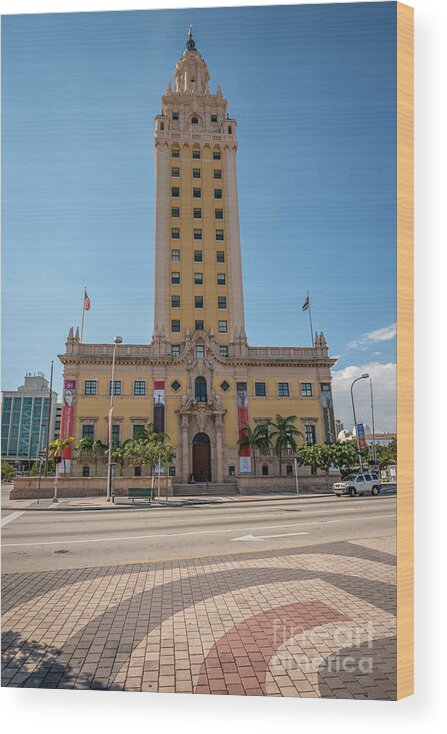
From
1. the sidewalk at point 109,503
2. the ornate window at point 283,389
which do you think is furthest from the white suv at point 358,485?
the ornate window at point 283,389

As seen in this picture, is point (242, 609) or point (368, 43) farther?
point (368, 43)

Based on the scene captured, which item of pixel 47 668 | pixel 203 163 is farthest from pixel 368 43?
pixel 203 163

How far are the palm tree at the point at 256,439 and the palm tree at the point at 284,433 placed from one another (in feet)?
0.72

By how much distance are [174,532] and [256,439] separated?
11.9 ft

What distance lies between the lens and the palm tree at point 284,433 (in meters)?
11.4

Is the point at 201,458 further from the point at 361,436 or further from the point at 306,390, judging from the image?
the point at 361,436

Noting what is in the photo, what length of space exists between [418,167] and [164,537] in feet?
26.2

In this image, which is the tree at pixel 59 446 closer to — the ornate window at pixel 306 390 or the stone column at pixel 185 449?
the stone column at pixel 185 449

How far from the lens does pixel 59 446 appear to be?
33.2 ft

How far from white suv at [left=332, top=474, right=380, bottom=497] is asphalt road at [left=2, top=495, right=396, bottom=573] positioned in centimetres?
74

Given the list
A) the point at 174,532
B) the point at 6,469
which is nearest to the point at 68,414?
the point at 6,469

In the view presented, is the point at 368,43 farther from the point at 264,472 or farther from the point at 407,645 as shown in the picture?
the point at 264,472

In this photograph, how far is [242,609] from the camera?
17.9 ft

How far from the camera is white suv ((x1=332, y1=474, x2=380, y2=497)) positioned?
1275 cm
